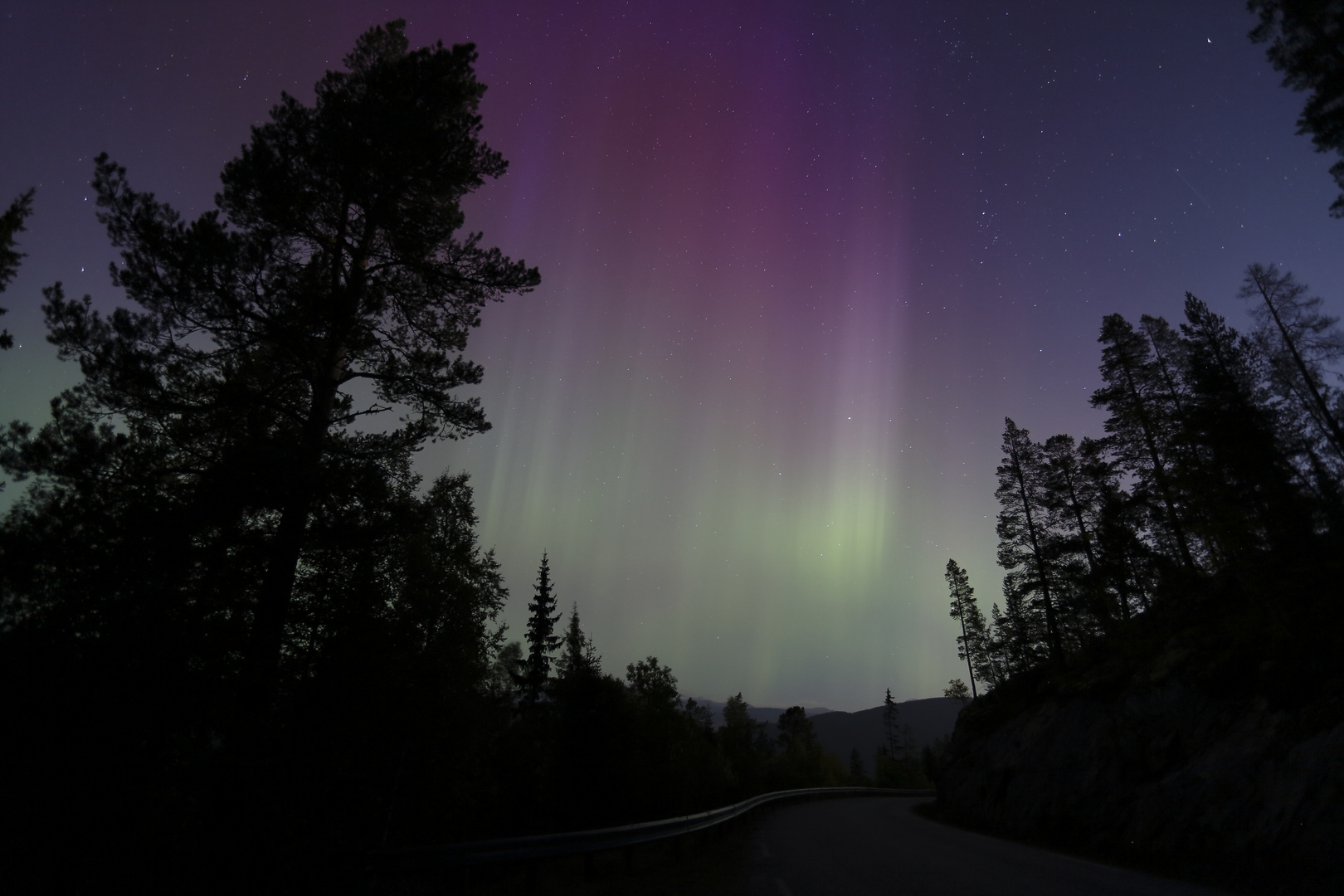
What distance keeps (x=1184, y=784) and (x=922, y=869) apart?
901 centimetres

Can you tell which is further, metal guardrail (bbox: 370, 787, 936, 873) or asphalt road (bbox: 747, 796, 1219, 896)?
asphalt road (bbox: 747, 796, 1219, 896)

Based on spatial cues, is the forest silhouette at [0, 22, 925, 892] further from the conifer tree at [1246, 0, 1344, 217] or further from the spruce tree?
the conifer tree at [1246, 0, 1344, 217]

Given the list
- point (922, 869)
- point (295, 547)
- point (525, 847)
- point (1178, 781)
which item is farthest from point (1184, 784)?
point (295, 547)

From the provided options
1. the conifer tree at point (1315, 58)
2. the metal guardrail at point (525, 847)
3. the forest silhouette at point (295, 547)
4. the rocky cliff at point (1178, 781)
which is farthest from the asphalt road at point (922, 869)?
the conifer tree at point (1315, 58)

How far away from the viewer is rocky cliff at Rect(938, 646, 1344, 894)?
430 inches

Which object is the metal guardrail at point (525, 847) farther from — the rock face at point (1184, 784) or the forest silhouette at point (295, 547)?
the rock face at point (1184, 784)

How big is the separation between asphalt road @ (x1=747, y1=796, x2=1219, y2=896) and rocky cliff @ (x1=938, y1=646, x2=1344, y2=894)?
6.89ft

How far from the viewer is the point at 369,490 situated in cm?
980

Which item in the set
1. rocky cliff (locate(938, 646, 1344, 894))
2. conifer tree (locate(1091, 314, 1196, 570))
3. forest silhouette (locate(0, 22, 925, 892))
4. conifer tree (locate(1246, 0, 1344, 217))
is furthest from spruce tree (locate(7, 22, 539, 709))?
conifer tree (locate(1091, 314, 1196, 570))

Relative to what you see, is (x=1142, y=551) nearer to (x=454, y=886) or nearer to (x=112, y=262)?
(x=454, y=886)

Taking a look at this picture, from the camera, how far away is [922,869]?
34.7 feet

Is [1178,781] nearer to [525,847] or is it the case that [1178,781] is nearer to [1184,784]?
[1184,784]

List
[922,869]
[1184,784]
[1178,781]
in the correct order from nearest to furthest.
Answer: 1. [922,869]
2. [1184,784]
3. [1178,781]

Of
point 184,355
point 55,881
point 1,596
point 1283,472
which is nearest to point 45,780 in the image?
point 55,881
